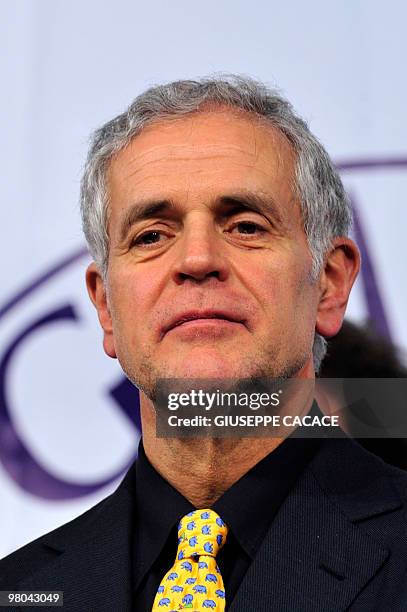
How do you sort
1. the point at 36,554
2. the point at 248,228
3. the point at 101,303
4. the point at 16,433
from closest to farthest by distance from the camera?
the point at 248,228 → the point at 36,554 → the point at 101,303 → the point at 16,433

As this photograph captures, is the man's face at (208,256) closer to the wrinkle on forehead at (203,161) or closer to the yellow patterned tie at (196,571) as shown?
the wrinkle on forehead at (203,161)

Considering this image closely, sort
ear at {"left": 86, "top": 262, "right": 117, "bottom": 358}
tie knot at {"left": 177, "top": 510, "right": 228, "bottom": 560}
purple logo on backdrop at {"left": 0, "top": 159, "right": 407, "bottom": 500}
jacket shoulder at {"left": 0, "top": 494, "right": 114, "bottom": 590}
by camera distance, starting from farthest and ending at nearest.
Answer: purple logo on backdrop at {"left": 0, "top": 159, "right": 407, "bottom": 500} < ear at {"left": 86, "top": 262, "right": 117, "bottom": 358} < jacket shoulder at {"left": 0, "top": 494, "right": 114, "bottom": 590} < tie knot at {"left": 177, "top": 510, "right": 228, "bottom": 560}

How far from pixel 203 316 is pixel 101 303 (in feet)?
1.75

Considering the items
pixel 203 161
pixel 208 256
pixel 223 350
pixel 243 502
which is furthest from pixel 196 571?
pixel 203 161

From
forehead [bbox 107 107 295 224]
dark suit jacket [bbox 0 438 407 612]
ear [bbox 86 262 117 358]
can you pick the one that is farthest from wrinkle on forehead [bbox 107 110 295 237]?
dark suit jacket [bbox 0 438 407 612]

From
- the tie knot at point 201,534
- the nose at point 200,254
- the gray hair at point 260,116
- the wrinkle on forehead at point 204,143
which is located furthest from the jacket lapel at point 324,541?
the wrinkle on forehead at point 204,143

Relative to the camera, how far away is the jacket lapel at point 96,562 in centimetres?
226

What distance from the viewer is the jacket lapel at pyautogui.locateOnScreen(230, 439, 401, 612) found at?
6.79 ft

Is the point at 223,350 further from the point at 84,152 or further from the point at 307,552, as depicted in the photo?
the point at 84,152

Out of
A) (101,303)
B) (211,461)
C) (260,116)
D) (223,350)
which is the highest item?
(260,116)

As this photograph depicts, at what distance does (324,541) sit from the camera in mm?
2184

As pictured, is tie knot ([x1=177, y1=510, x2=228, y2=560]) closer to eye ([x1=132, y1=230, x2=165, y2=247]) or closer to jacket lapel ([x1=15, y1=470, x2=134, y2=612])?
jacket lapel ([x1=15, y1=470, x2=134, y2=612])

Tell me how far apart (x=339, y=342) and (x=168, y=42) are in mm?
1226

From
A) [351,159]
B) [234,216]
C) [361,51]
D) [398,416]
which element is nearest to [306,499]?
[234,216]
